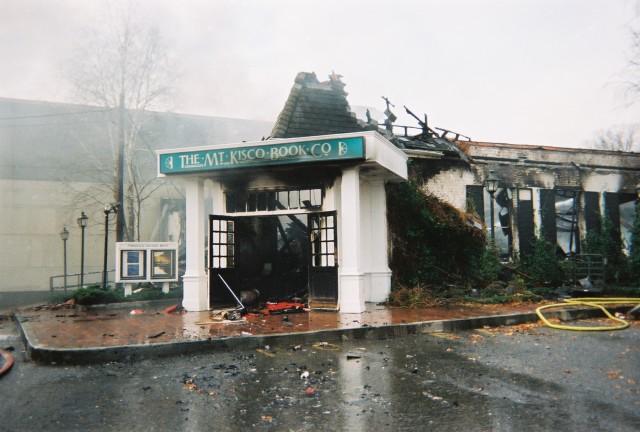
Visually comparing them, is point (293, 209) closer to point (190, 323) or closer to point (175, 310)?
point (190, 323)

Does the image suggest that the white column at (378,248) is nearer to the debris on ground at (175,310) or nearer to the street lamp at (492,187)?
the debris on ground at (175,310)

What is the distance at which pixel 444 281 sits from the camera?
13.3 meters

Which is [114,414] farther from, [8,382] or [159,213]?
[159,213]

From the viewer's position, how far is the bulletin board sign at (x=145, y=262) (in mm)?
14172

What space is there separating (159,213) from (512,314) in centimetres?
2364

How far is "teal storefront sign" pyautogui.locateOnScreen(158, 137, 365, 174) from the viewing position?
32.2ft

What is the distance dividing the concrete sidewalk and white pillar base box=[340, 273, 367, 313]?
23 centimetres

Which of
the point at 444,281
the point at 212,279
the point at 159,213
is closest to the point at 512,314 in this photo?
the point at 444,281

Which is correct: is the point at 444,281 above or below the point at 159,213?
below

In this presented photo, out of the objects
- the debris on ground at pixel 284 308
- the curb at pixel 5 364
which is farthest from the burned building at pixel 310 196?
the curb at pixel 5 364

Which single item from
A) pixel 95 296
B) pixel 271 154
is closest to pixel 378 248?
pixel 271 154

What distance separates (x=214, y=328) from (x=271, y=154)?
3763 mm

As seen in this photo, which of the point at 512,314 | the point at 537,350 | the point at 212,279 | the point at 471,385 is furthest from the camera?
the point at 212,279

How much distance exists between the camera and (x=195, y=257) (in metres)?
11.3
